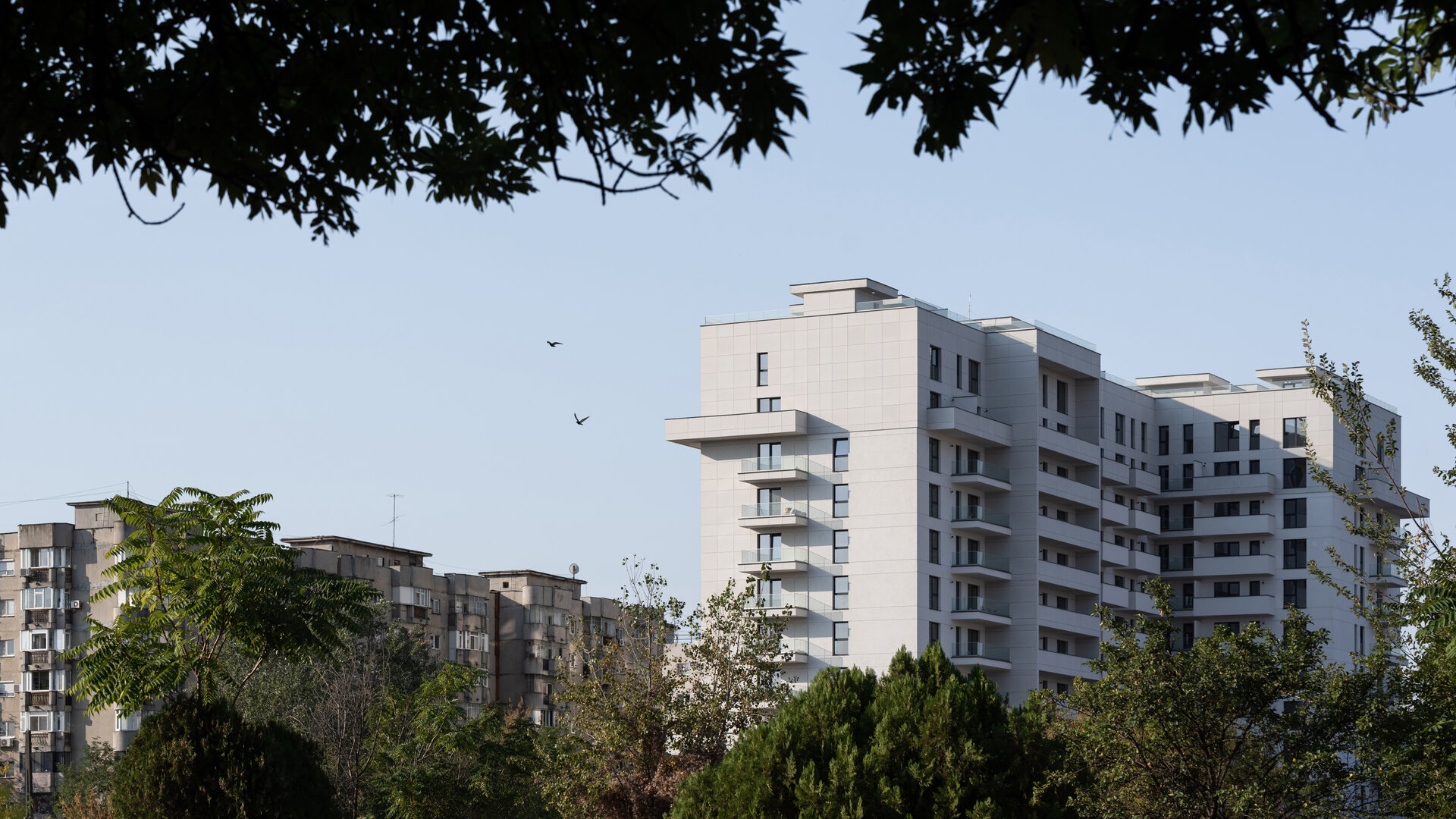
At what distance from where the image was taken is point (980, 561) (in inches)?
3344

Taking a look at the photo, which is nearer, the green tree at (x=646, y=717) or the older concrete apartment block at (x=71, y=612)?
the green tree at (x=646, y=717)

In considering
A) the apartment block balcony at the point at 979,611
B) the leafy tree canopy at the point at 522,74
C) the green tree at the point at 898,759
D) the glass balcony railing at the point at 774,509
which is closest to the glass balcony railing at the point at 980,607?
the apartment block balcony at the point at 979,611

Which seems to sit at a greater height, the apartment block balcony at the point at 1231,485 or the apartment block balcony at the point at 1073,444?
the apartment block balcony at the point at 1073,444

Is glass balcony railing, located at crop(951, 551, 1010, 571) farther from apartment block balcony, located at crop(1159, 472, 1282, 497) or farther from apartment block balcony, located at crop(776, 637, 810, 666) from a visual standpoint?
apartment block balcony, located at crop(1159, 472, 1282, 497)

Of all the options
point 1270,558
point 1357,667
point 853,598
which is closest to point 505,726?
point 1357,667

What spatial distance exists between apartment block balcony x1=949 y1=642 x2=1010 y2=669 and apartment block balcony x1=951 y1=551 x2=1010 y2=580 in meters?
3.39

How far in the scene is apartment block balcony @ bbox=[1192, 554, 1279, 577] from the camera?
99062 mm

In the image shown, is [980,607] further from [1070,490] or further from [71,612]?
[71,612]

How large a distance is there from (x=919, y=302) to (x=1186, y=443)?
26109 millimetres

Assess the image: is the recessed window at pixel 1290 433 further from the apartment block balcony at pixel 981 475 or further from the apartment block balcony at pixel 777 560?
the apartment block balcony at pixel 777 560

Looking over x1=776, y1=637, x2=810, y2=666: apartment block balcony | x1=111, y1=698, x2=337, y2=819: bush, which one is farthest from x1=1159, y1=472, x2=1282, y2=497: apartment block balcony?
x1=111, y1=698, x2=337, y2=819: bush

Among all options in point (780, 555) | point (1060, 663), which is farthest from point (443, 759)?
point (1060, 663)

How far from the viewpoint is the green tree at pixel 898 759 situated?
83.5 feet

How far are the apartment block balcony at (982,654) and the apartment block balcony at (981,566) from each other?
11.1 feet
